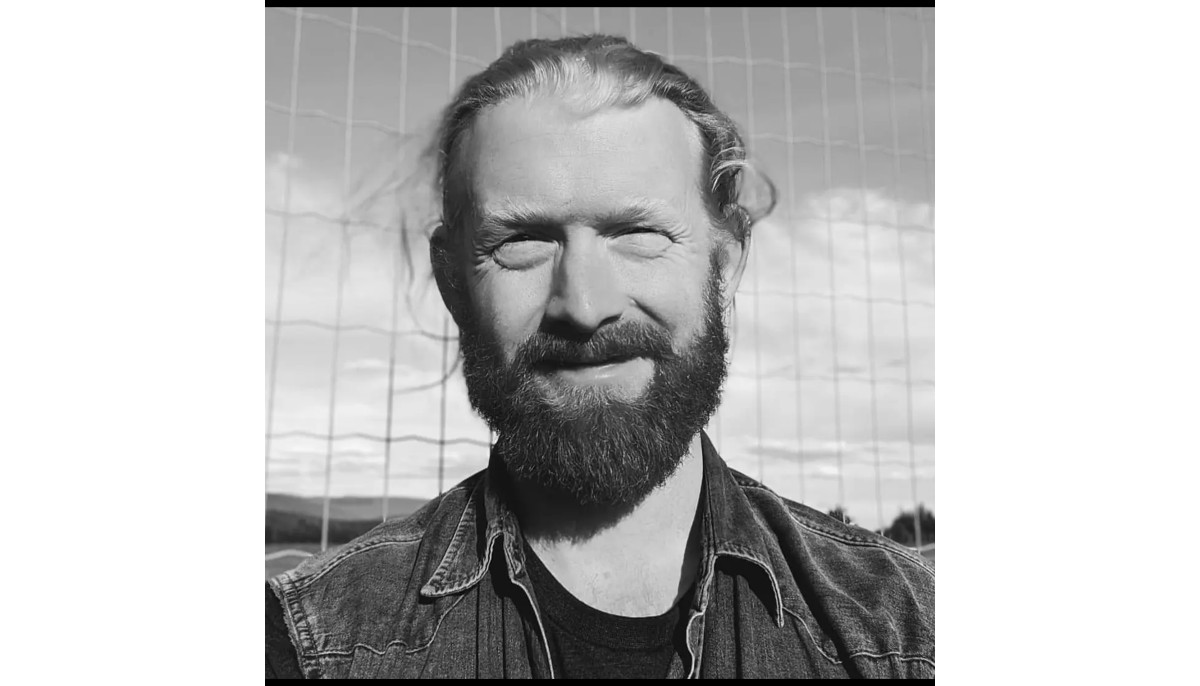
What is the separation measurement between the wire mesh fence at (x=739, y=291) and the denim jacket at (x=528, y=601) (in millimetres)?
93

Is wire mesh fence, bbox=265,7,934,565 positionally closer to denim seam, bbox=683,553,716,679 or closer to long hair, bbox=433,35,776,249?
long hair, bbox=433,35,776,249

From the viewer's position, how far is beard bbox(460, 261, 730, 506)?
1.20 metres

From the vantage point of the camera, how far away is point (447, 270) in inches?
52.1

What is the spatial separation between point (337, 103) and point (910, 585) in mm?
1233

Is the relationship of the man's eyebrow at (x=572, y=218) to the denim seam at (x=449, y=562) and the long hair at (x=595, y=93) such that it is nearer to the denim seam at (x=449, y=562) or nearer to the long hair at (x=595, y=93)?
the long hair at (x=595, y=93)

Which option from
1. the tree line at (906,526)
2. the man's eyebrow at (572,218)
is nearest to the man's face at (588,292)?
the man's eyebrow at (572,218)

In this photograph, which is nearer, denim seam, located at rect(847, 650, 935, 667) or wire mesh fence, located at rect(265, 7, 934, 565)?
denim seam, located at rect(847, 650, 935, 667)

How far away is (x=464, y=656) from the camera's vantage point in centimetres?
121

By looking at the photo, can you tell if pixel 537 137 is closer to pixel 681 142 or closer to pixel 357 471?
pixel 681 142

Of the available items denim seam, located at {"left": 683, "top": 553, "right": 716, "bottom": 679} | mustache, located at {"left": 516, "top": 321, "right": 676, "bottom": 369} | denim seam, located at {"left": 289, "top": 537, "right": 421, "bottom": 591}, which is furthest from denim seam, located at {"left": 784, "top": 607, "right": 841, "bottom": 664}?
denim seam, located at {"left": 289, "top": 537, "right": 421, "bottom": 591}

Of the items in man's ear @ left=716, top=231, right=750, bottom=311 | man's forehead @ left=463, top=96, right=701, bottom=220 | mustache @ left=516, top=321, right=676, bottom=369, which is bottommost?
mustache @ left=516, top=321, right=676, bottom=369

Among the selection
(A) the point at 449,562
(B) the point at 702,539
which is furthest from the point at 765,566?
(A) the point at 449,562
